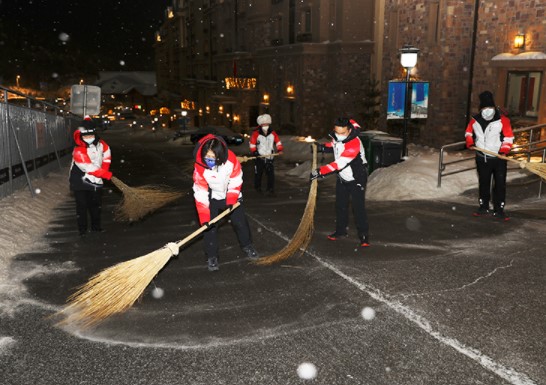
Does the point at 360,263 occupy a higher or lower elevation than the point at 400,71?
lower

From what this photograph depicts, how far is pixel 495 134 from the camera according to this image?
8.31 m

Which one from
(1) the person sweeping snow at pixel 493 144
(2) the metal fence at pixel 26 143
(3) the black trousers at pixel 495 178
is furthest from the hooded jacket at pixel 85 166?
(3) the black trousers at pixel 495 178

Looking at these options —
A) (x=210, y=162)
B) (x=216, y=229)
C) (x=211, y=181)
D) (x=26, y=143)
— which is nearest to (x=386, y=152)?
(x=216, y=229)

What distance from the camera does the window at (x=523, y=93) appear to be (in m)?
16.0

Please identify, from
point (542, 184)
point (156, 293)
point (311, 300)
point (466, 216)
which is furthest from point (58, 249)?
point (542, 184)

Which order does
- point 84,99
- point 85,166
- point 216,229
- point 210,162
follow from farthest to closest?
point 84,99 < point 85,166 < point 216,229 < point 210,162

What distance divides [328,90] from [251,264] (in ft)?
77.8

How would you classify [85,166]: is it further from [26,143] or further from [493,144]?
[493,144]

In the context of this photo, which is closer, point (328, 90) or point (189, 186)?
point (189, 186)

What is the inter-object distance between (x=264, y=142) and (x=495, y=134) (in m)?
5.08

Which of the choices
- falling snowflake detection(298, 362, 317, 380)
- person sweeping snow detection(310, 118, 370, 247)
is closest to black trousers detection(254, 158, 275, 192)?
person sweeping snow detection(310, 118, 370, 247)

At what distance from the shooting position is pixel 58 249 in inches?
287

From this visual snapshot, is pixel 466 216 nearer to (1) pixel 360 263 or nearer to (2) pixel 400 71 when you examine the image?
(1) pixel 360 263

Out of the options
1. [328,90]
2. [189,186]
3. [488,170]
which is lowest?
[189,186]
